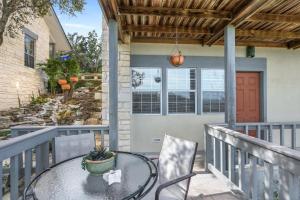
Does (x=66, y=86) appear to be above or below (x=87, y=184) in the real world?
above

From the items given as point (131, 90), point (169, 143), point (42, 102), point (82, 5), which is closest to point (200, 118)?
point (131, 90)

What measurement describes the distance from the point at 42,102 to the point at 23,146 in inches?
294

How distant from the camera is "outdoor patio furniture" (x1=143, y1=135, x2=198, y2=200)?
2.04 metres

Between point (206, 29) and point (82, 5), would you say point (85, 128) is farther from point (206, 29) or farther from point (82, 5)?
point (82, 5)

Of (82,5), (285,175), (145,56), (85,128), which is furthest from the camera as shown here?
(82,5)

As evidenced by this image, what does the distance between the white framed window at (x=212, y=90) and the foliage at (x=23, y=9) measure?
5328 mm

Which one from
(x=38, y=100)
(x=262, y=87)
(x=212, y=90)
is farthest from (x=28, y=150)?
(x=38, y=100)

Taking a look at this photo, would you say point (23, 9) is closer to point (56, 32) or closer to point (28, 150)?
point (56, 32)

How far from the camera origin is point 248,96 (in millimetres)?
5938

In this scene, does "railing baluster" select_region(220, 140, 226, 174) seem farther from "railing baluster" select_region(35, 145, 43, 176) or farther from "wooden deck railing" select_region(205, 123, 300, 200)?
"railing baluster" select_region(35, 145, 43, 176)

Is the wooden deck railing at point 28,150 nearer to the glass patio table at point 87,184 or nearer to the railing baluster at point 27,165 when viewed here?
the railing baluster at point 27,165

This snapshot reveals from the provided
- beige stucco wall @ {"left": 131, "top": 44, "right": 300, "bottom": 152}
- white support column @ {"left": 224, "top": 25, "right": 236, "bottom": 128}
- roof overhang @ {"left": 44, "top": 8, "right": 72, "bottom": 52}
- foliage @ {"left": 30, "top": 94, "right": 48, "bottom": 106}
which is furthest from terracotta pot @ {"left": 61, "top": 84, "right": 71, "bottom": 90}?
white support column @ {"left": 224, "top": 25, "right": 236, "bottom": 128}

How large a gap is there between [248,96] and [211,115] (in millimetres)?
1178

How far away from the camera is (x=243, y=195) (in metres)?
2.85
